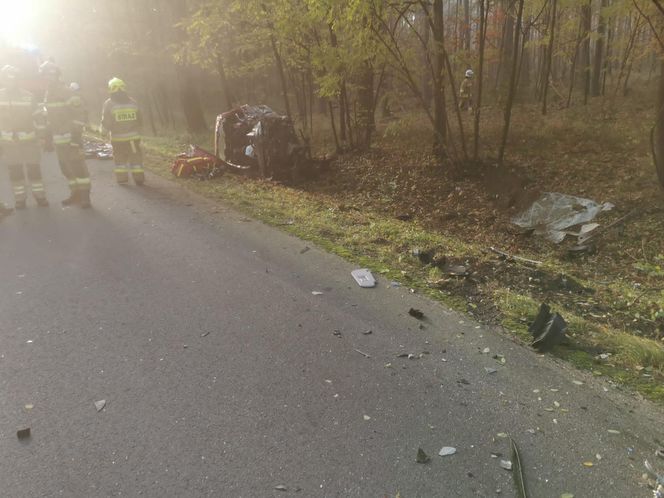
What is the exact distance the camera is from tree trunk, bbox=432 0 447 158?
9620 millimetres

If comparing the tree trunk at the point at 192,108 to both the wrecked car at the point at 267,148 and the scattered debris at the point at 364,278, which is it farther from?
the scattered debris at the point at 364,278

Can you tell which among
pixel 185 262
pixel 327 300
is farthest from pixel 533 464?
pixel 185 262

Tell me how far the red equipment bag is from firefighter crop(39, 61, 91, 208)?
9.09 ft

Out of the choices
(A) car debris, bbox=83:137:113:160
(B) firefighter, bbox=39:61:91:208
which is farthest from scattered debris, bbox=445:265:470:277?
(A) car debris, bbox=83:137:113:160

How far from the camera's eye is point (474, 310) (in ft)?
14.3

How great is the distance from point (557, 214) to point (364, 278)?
Answer: 16.8 feet

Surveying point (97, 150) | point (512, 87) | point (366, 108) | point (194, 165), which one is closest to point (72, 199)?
point (194, 165)

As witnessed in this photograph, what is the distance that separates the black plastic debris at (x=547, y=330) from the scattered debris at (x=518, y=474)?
117 centimetres

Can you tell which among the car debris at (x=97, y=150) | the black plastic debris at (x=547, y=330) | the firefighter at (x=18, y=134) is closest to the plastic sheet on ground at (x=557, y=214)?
the black plastic debris at (x=547, y=330)

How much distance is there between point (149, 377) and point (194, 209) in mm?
5024

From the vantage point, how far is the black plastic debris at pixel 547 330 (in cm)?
369

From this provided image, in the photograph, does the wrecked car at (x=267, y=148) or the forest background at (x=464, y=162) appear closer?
the forest background at (x=464, y=162)

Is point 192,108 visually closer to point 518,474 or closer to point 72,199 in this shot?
point 72,199

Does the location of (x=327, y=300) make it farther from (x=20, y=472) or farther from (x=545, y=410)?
(x=20, y=472)
